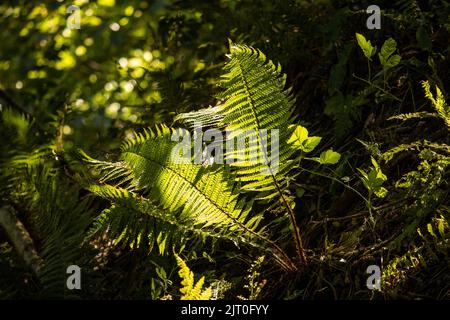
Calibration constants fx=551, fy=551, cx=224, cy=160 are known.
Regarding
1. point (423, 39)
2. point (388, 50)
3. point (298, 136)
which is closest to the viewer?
point (298, 136)

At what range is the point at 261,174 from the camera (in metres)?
1.66

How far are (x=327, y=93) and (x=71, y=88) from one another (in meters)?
2.77

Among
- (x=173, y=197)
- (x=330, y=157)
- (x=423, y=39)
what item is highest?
(x=423, y=39)

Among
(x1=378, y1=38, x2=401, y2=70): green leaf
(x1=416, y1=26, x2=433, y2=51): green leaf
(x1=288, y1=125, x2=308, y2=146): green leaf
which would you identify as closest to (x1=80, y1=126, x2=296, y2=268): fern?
(x1=288, y1=125, x2=308, y2=146): green leaf

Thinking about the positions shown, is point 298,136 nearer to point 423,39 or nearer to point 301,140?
point 301,140

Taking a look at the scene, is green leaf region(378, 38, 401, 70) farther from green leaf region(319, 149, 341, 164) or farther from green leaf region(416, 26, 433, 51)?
green leaf region(319, 149, 341, 164)

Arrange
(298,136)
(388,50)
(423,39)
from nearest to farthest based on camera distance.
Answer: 1. (298,136)
2. (388,50)
3. (423,39)

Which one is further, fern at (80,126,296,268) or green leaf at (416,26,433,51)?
green leaf at (416,26,433,51)

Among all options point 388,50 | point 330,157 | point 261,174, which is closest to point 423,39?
point 388,50

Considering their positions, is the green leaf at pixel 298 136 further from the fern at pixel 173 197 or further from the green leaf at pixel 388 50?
the green leaf at pixel 388 50

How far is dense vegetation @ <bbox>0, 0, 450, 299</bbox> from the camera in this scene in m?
1.65

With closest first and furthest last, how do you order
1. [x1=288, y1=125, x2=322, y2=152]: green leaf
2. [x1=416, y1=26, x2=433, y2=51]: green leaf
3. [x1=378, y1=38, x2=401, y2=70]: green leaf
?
[x1=288, y1=125, x2=322, y2=152]: green leaf
[x1=378, y1=38, x2=401, y2=70]: green leaf
[x1=416, y1=26, x2=433, y2=51]: green leaf

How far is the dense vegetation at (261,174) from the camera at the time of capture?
1.65 m

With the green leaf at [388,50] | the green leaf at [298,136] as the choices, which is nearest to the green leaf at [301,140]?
the green leaf at [298,136]
